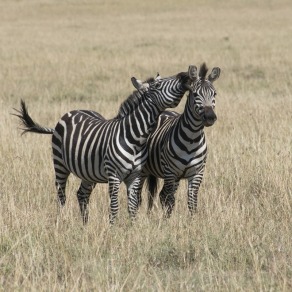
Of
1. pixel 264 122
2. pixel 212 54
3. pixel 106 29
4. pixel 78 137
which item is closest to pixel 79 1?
pixel 106 29

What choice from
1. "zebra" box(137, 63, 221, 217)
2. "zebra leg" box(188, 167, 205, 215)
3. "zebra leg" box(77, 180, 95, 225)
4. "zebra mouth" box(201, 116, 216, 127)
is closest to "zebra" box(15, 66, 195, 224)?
"zebra leg" box(77, 180, 95, 225)

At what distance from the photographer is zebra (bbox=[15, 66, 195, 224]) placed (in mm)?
6109

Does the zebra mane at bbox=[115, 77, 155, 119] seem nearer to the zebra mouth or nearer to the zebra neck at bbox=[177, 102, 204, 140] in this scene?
the zebra neck at bbox=[177, 102, 204, 140]

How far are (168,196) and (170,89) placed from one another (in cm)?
106

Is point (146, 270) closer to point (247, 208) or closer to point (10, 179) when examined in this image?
point (247, 208)

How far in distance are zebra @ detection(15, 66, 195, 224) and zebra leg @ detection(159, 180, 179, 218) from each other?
35cm

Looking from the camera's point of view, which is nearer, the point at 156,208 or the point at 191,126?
the point at 191,126

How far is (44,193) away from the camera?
754cm

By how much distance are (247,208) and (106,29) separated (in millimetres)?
36136

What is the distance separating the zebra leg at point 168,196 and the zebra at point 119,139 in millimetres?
347

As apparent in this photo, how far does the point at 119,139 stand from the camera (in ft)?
20.4

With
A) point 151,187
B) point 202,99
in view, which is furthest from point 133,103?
point 151,187

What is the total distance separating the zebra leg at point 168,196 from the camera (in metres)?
6.38

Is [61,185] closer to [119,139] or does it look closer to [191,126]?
[119,139]
